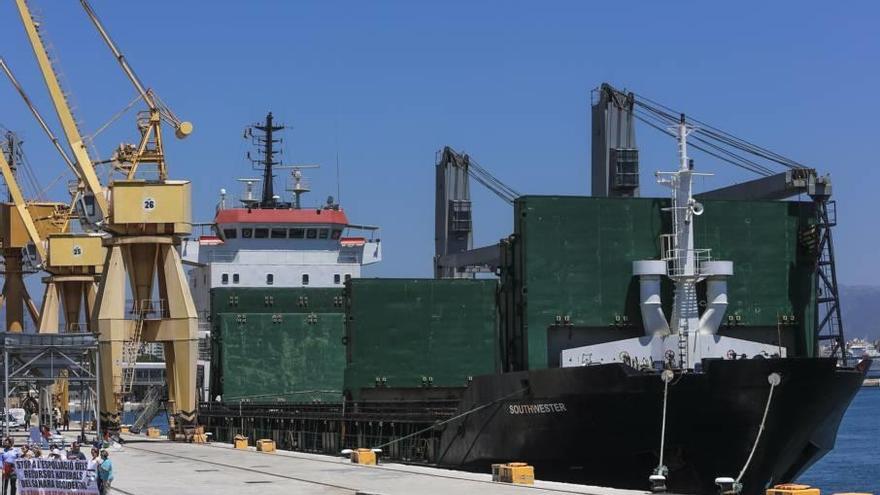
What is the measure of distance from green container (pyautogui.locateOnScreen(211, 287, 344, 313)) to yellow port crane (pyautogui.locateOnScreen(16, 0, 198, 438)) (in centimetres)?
388

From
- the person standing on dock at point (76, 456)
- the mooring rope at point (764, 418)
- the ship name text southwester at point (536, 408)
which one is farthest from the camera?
the ship name text southwester at point (536, 408)

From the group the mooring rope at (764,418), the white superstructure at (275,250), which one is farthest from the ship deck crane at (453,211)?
the mooring rope at (764,418)

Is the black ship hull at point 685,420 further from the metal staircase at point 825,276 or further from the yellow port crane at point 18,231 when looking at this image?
the yellow port crane at point 18,231

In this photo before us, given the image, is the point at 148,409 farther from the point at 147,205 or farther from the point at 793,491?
the point at 793,491

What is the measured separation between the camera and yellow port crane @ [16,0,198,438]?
43938 mm

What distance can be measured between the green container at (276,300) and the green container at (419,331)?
476 inches

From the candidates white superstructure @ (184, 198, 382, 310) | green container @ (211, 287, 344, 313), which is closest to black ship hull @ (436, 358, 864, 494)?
green container @ (211, 287, 344, 313)

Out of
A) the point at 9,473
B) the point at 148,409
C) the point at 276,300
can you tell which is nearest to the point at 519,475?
the point at 9,473

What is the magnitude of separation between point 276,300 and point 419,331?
1305 centimetres

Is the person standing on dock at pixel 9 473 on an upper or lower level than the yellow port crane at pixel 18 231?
lower

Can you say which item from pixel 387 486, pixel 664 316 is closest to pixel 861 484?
pixel 664 316

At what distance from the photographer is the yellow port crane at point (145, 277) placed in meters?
43.9

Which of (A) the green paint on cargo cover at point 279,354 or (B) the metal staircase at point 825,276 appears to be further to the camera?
(A) the green paint on cargo cover at point 279,354

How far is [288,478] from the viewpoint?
91.3 ft
